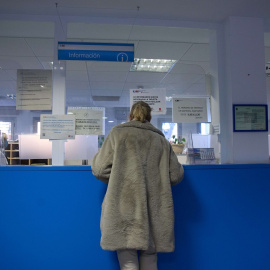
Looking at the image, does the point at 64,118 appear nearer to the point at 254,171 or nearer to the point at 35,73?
the point at 35,73

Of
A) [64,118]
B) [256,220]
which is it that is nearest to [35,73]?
[64,118]

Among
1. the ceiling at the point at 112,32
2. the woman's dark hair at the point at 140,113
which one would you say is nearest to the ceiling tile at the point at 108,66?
the ceiling at the point at 112,32

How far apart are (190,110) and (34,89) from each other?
1.57 m

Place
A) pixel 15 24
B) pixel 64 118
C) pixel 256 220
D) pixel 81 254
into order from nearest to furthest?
pixel 81 254
pixel 256 220
pixel 64 118
pixel 15 24

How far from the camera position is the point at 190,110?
2.27 metres

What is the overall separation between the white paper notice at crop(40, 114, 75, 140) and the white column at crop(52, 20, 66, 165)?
0.28ft

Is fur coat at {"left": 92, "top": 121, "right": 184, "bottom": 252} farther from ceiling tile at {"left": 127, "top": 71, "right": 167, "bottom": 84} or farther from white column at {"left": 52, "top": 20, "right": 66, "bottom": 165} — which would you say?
ceiling tile at {"left": 127, "top": 71, "right": 167, "bottom": 84}

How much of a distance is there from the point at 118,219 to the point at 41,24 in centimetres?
226

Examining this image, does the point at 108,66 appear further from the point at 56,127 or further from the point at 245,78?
the point at 245,78

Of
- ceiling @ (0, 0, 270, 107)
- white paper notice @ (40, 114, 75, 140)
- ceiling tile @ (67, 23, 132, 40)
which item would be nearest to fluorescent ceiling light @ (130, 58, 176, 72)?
ceiling @ (0, 0, 270, 107)

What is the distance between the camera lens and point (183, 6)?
206 cm

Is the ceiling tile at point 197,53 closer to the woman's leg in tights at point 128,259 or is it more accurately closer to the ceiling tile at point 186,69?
the ceiling tile at point 186,69

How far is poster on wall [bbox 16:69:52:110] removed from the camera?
2168mm

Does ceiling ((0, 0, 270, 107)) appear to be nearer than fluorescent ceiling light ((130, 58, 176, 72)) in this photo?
Yes
